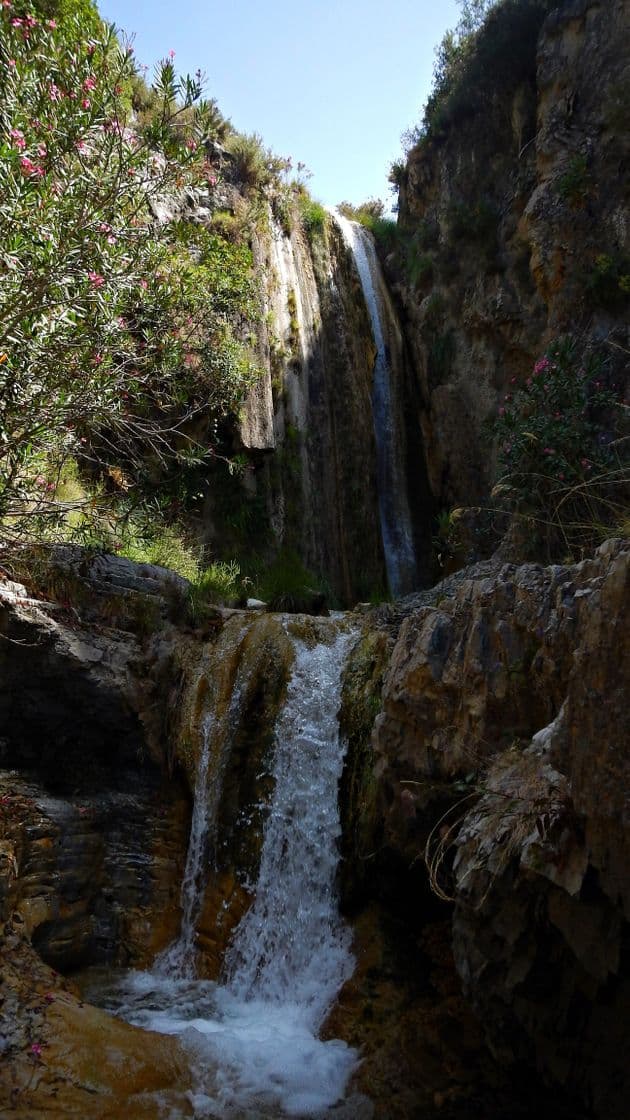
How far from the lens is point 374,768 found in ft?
15.7

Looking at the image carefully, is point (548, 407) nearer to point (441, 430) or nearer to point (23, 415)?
point (441, 430)

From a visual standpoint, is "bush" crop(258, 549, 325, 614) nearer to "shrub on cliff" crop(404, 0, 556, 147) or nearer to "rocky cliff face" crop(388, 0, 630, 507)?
"rocky cliff face" crop(388, 0, 630, 507)

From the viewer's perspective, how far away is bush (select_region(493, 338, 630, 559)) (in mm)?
6340

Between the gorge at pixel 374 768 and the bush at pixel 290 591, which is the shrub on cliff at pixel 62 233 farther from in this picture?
the bush at pixel 290 591

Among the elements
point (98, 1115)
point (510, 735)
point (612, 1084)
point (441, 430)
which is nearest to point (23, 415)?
point (510, 735)

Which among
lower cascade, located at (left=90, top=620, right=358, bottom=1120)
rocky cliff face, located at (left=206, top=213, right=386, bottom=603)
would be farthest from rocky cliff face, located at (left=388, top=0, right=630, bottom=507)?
lower cascade, located at (left=90, top=620, right=358, bottom=1120)

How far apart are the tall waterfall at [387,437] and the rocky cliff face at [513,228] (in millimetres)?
Answer: 532

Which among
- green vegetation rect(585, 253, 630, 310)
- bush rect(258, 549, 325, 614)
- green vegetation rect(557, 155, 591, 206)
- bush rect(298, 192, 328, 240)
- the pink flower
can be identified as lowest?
bush rect(258, 549, 325, 614)

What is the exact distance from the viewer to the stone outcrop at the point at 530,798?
2.64m

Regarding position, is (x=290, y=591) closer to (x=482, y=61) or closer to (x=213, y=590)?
(x=213, y=590)

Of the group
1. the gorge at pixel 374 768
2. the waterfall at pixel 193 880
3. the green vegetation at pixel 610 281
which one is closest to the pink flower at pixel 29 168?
the gorge at pixel 374 768

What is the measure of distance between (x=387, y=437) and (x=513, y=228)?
13.3 feet

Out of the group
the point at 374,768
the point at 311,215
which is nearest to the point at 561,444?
the point at 374,768

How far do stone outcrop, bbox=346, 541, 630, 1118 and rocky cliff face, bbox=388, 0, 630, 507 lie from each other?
14.8 ft
